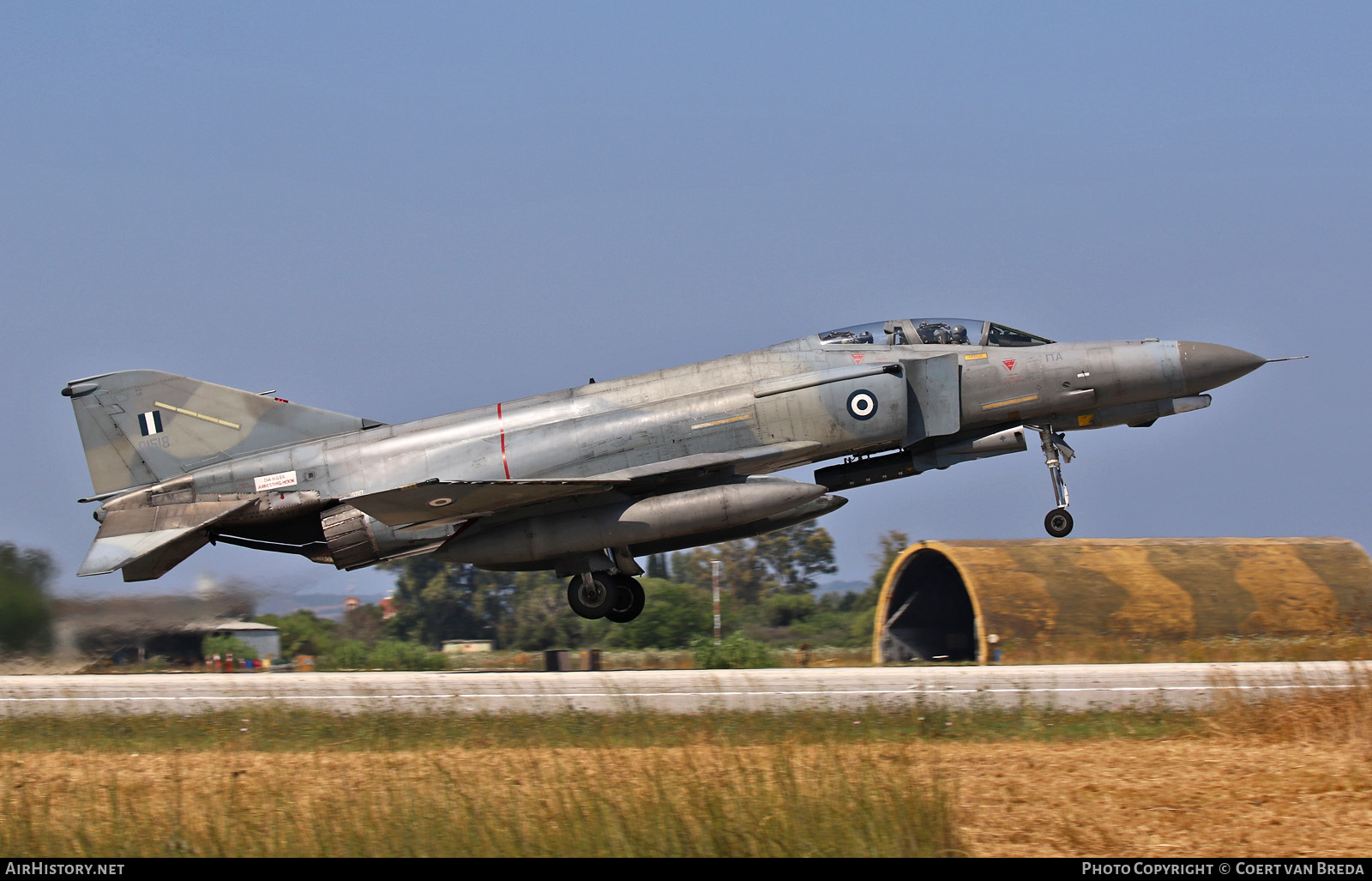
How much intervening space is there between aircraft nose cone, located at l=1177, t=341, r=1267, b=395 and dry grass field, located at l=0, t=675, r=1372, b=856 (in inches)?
172

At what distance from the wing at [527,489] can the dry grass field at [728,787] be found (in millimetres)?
2524

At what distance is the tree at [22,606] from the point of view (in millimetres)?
18516

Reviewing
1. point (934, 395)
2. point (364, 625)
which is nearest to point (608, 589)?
point (934, 395)

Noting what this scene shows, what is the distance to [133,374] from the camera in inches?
627

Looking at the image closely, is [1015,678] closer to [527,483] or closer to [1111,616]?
[527,483]

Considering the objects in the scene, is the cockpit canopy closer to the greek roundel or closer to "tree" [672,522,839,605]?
the greek roundel

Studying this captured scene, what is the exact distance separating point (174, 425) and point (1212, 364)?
42.9 feet

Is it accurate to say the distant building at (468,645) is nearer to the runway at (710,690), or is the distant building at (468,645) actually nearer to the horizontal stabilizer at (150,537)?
the runway at (710,690)

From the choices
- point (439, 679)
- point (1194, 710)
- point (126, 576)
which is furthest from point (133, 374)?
point (1194, 710)

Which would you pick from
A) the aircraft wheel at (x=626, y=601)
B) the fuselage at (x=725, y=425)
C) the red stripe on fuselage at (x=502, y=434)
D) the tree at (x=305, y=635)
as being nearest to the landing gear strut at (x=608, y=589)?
the aircraft wheel at (x=626, y=601)

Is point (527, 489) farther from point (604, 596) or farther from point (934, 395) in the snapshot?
point (934, 395)

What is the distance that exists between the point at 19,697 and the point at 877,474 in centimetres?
1179

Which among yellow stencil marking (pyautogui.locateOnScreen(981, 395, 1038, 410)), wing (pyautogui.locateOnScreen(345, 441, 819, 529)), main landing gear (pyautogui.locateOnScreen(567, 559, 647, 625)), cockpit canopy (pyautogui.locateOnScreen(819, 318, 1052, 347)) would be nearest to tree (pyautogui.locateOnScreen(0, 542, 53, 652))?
wing (pyautogui.locateOnScreen(345, 441, 819, 529))

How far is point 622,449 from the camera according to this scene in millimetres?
14688
